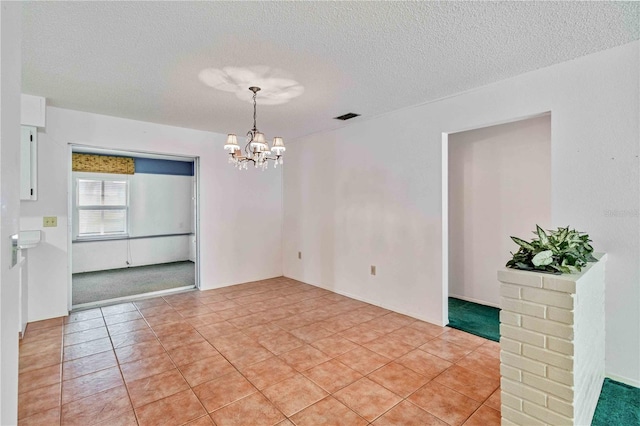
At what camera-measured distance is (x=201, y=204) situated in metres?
4.92

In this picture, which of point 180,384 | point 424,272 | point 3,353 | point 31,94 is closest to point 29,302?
point 31,94

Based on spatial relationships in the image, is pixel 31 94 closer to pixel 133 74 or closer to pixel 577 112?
pixel 133 74

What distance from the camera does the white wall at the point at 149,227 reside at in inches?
248

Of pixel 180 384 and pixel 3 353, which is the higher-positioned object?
pixel 3 353

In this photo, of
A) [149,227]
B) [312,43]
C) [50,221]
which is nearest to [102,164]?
[149,227]

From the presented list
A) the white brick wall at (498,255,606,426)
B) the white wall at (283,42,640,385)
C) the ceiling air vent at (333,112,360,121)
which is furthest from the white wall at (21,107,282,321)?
the white brick wall at (498,255,606,426)

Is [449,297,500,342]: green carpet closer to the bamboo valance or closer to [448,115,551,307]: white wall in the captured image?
[448,115,551,307]: white wall

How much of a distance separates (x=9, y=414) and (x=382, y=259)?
353cm

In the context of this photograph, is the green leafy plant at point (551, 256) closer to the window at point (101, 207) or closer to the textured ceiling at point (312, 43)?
the textured ceiling at point (312, 43)

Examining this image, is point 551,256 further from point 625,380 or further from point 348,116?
point 348,116

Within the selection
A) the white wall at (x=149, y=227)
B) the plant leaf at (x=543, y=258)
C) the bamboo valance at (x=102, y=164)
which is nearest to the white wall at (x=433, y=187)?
the plant leaf at (x=543, y=258)

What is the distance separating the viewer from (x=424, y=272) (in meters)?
3.64

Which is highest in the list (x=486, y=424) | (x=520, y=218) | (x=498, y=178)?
(x=498, y=178)

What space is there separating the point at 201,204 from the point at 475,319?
13.5ft
